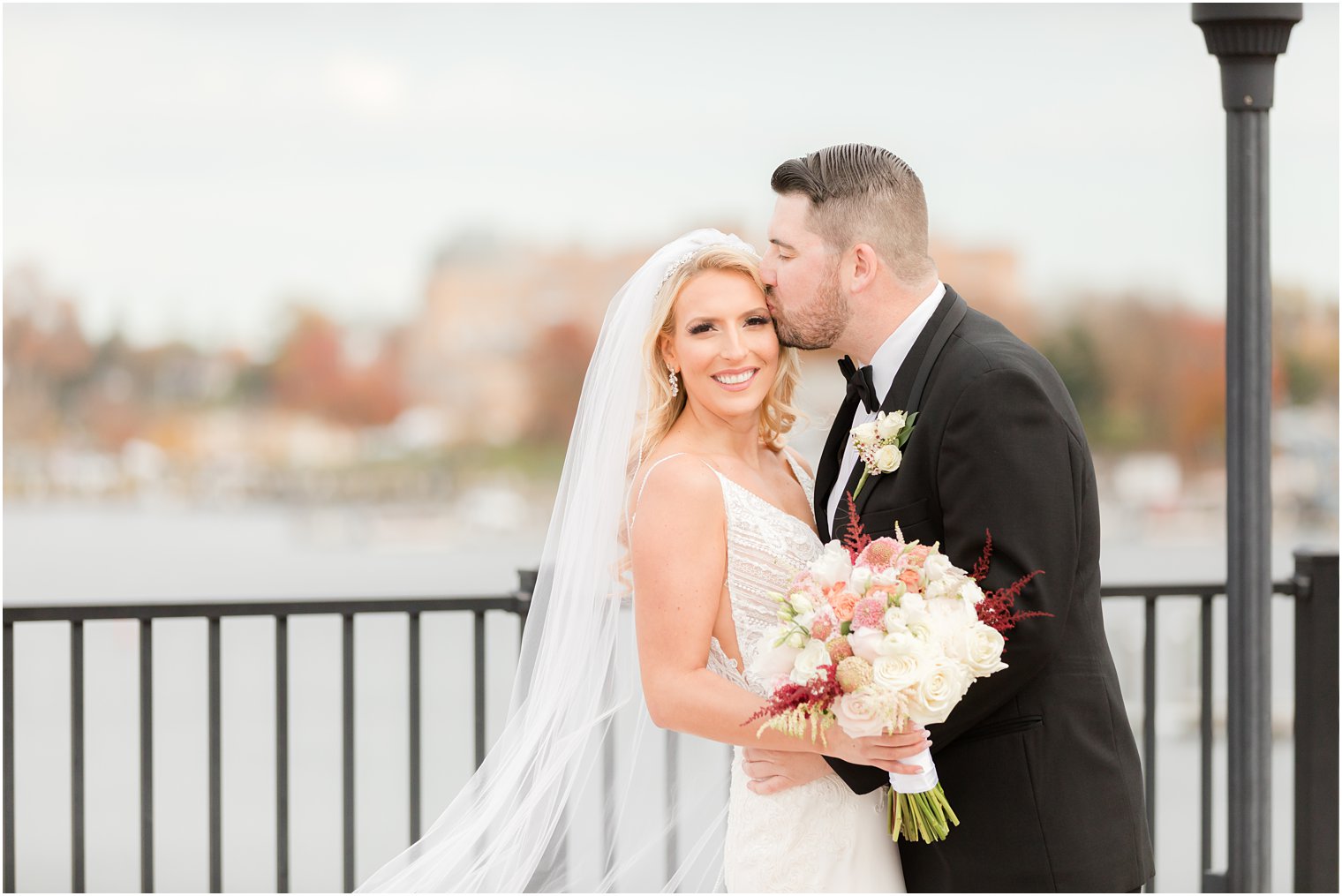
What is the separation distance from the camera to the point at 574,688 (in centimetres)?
286

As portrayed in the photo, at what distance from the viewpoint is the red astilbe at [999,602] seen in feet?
6.44

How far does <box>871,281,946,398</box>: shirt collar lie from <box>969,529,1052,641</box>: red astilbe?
1.51ft

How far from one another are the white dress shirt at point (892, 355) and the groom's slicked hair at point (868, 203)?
6cm

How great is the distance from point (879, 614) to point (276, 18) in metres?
17.4

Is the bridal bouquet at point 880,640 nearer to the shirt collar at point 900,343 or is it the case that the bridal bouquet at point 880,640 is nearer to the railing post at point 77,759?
the shirt collar at point 900,343

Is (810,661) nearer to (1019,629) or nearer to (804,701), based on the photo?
(804,701)

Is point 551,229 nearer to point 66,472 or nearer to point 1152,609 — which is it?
point 66,472

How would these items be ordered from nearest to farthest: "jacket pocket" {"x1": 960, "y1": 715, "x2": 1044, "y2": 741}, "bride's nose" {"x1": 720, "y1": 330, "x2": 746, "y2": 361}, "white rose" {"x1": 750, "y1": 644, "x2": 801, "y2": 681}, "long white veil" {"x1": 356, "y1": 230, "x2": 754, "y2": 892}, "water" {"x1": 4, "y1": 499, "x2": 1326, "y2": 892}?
"white rose" {"x1": 750, "y1": 644, "x2": 801, "y2": 681} < "jacket pocket" {"x1": 960, "y1": 715, "x2": 1044, "y2": 741} < "bride's nose" {"x1": 720, "y1": 330, "x2": 746, "y2": 361} < "long white veil" {"x1": 356, "y1": 230, "x2": 754, "y2": 892} < "water" {"x1": 4, "y1": 499, "x2": 1326, "y2": 892}

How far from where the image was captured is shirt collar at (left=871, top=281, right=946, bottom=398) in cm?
238

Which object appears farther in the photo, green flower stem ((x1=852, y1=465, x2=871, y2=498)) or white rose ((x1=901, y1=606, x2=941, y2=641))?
green flower stem ((x1=852, y1=465, x2=871, y2=498))

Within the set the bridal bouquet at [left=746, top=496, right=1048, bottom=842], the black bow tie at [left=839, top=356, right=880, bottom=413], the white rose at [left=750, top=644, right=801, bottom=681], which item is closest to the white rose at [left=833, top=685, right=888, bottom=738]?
the bridal bouquet at [left=746, top=496, right=1048, bottom=842]

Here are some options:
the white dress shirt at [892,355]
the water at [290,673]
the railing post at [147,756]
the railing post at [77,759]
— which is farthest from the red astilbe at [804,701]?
the water at [290,673]

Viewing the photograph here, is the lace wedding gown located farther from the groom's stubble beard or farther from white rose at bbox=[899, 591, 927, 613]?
white rose at bbox=[899, 591, 927, 613]

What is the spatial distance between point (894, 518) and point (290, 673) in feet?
50.5
